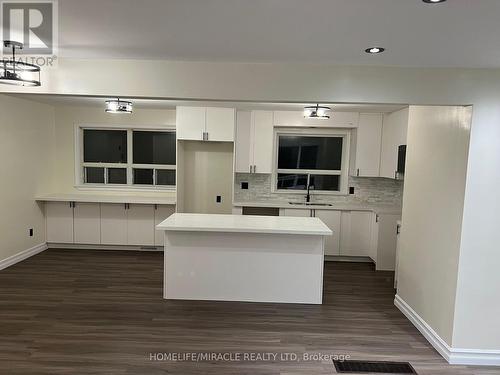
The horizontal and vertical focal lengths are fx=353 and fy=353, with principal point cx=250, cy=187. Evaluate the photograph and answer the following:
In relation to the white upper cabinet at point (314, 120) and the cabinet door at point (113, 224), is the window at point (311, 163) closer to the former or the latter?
the white upper cabinet at point (314, 120)

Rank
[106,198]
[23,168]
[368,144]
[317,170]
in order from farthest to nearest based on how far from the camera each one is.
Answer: [317,170] → [106,198] → [368,144] → [23,168]

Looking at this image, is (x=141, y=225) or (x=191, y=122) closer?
(x=191, y=122)

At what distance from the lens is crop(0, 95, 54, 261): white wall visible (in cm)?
477

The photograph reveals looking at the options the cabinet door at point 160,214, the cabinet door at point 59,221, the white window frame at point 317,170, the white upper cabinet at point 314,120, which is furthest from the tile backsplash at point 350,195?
the cabinet door at point 59,221

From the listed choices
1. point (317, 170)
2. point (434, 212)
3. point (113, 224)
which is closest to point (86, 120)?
point (113, 224)

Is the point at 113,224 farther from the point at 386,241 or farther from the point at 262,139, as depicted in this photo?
the point at 386,241

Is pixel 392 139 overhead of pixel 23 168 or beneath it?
overhead

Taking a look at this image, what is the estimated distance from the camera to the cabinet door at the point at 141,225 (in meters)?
5.76

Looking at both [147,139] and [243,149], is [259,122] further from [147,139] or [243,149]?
[147,139]

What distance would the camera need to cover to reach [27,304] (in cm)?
375

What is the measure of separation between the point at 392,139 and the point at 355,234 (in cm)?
156

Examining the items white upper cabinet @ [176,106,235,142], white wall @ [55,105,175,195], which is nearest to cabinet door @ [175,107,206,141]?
white upper cabinet @ [176,106,235,142]

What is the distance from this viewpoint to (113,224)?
Result: 5766 mm

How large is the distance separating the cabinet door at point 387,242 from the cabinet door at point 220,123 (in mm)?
2626
